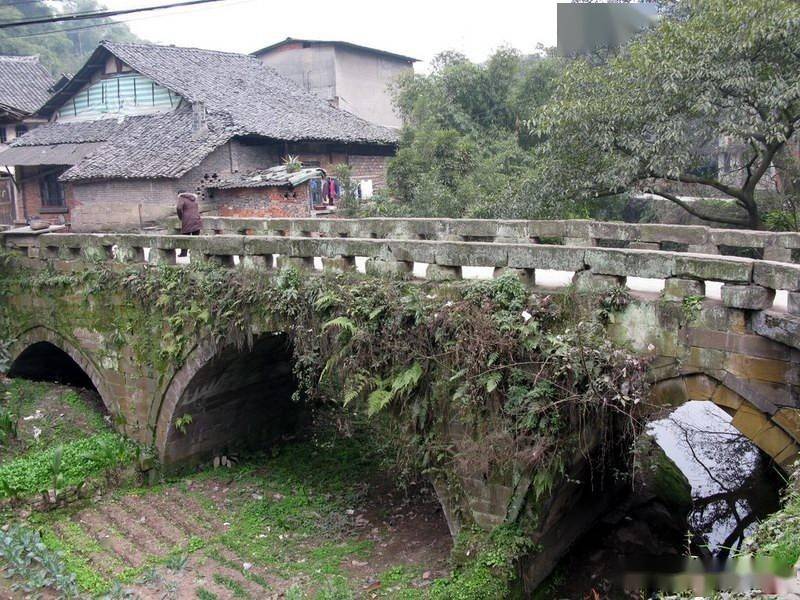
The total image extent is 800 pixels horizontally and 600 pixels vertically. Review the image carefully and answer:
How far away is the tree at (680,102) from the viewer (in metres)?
12.0

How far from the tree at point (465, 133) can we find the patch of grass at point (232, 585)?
10347 millimetres

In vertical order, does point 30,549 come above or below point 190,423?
below

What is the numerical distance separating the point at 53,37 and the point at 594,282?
45.3 meters

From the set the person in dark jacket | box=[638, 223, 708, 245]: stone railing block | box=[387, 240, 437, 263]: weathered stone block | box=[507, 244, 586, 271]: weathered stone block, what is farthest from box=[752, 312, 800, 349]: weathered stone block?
the person in dark jacket

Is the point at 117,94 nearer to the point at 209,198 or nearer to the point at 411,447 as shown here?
the point at 209,198

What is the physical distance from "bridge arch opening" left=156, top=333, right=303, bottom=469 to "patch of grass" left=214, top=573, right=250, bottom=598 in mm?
3368

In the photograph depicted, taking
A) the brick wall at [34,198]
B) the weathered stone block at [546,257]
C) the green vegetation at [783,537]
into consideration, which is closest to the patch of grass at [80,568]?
the weathered stone block at [546,257]

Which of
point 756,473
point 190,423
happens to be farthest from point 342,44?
point 756,473

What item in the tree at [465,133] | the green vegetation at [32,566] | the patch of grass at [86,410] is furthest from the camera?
the tree at [465,133]

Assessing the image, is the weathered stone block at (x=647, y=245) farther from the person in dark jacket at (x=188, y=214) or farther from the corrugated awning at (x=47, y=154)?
the corrugated awning at (x=47, y=154)

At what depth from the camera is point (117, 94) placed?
80.1ft

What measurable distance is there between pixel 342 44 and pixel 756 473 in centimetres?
2290

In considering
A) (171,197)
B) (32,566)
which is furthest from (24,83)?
(32,566)

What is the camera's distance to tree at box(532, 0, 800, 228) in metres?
12.0
